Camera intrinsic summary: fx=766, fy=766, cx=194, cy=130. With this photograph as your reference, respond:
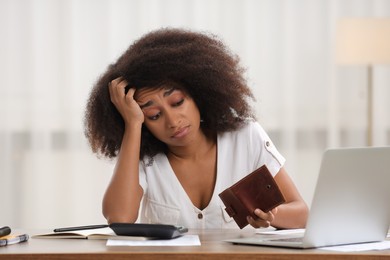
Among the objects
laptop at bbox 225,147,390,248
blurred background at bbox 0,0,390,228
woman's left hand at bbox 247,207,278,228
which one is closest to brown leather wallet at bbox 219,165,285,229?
woman's left hand at bbox 247,207,278,228

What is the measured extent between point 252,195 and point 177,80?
0.63 m

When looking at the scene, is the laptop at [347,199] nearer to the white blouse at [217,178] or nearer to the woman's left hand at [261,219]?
the woman's left hand at [261,219]

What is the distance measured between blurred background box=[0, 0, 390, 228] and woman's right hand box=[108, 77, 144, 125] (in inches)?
74.5

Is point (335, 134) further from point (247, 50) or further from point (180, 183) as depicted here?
point (180, 183)

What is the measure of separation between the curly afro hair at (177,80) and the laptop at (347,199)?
0.88 metres

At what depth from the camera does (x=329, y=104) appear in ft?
14.5

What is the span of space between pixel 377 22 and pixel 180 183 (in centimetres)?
204

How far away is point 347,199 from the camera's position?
1.64 meters

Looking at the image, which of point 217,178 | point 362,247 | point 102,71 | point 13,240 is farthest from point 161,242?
point 102,71

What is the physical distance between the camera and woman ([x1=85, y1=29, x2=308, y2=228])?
2.43 metres

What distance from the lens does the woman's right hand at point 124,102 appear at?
2434 millimetres

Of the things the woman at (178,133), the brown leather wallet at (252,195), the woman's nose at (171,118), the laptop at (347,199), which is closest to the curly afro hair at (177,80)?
the woman at (178,133)

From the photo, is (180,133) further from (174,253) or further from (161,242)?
(174,253)

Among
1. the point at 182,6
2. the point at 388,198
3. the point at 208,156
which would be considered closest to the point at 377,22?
the point at 182,6
